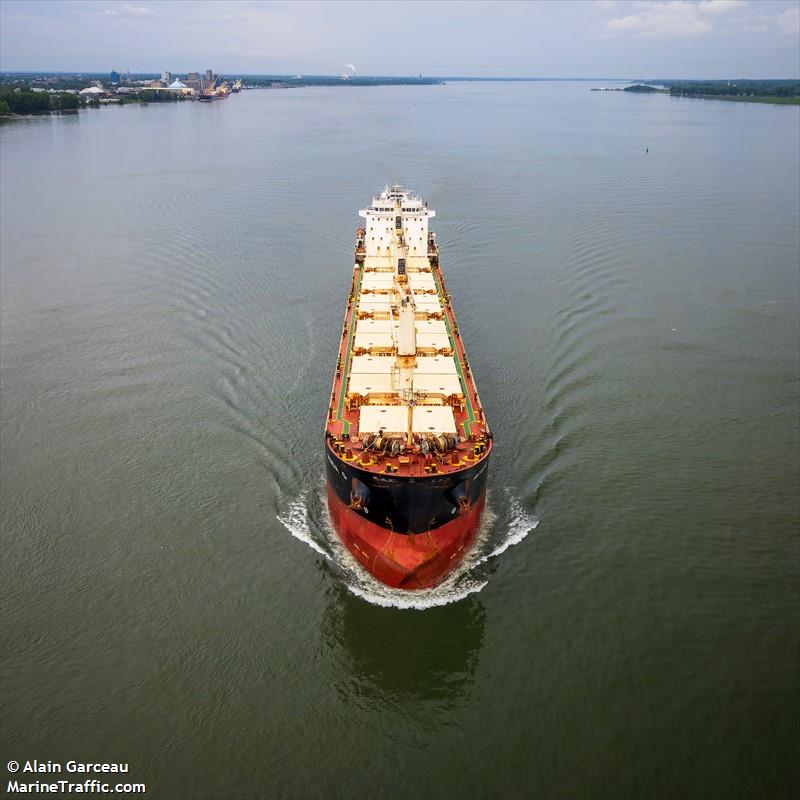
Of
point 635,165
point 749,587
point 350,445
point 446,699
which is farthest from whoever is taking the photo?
point 635,165

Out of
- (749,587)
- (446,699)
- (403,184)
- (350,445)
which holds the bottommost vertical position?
(446,699)

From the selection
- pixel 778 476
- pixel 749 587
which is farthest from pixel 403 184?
pixel 749 587

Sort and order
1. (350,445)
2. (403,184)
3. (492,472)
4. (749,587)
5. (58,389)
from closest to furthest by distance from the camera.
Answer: (749,587) < (350,445) < (492,472) < (58,389) < (403,184)

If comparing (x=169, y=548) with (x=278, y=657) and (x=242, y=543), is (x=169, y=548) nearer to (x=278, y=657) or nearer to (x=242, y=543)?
(x=242, y=543)

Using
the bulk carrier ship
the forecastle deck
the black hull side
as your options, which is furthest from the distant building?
the black hull side

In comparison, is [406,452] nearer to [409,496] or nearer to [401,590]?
[409,496]

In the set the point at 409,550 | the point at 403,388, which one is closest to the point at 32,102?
the point at 403,388
